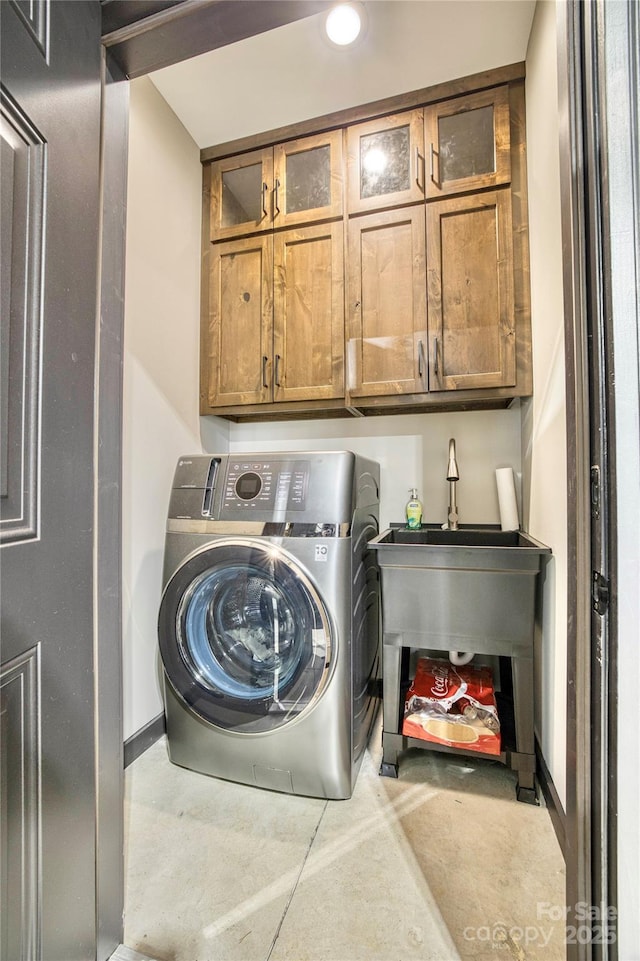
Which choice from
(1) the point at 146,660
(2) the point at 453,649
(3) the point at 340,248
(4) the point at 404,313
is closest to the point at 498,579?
(2) the point at 453,649

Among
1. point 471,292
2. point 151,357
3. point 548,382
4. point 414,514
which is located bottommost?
point 414,514

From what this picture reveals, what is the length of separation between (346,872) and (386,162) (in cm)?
252

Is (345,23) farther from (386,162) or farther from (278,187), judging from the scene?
(278,187)

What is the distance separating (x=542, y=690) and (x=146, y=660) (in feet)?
4.89

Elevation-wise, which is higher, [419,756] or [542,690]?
[542,690]

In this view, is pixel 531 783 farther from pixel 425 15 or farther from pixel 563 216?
pixel 425 15

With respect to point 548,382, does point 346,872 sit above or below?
below

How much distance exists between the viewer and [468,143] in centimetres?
161

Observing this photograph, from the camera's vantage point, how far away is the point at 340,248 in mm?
1733

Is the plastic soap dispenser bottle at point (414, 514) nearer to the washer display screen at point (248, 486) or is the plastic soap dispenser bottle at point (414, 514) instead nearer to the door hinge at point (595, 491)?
the washer display screen at point (248, 486)

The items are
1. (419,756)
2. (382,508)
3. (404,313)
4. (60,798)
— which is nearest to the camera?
(60,798)

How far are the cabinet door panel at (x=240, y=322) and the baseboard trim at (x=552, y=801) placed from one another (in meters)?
1.75

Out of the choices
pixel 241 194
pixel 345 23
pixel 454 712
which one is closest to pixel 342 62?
pixel 345 23

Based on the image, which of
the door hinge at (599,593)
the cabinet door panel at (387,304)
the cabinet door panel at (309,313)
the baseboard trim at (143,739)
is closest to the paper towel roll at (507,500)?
the cabinet door panel at (387,304)
